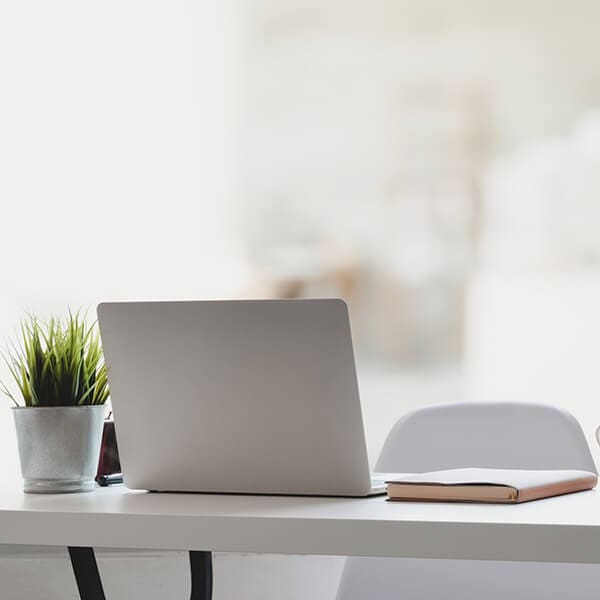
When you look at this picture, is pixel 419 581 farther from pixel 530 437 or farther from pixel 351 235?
pixel 351 235

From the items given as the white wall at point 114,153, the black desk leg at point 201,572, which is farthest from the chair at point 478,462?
the white wall at point 114,153

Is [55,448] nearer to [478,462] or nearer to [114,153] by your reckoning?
[478,462]

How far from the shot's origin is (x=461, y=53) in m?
2.51

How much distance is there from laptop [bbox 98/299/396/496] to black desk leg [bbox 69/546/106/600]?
11cm

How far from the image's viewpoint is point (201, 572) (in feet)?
4.54

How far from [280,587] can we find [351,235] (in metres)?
0.81

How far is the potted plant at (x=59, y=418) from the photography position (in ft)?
4.02

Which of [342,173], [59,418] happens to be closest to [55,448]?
[59,418]

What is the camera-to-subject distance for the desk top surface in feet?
2.79

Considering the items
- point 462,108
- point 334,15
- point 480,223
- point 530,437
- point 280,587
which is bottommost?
point 280,587

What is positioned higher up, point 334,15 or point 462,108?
point 334,15

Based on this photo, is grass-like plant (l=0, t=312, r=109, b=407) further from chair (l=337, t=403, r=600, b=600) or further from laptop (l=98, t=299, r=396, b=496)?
chair (l=337, t=403, r=600, b=600)

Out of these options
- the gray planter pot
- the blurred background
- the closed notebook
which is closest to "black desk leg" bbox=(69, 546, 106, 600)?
the gray planter pot

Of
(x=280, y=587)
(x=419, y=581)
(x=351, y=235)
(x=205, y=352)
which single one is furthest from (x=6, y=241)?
(x=205, y=352)
